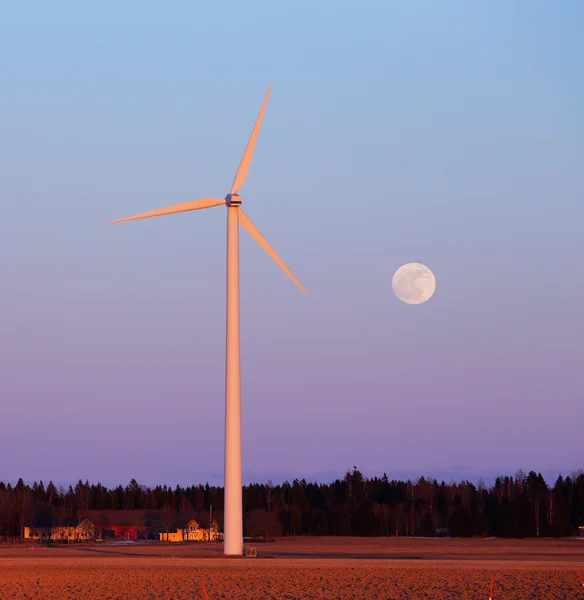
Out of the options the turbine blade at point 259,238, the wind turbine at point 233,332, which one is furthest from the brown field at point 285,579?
the turbine blade at point 259,238

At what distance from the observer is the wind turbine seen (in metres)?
80.7

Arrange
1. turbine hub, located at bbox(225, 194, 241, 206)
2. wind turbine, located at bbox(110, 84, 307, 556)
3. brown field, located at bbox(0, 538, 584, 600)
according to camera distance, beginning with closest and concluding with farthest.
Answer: brown field, located at bbox(0, 538, 584, 600), wind turbine, located at bbox(110, 84, 307, 556), turbine hub, located at bbox(225, 194, 241, 206)

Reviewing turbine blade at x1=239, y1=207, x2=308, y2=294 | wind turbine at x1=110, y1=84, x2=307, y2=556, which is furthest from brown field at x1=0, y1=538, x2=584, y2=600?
turbine blade at x1=239, y1=207, x2=308, y2=294

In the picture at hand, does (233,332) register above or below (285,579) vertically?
above

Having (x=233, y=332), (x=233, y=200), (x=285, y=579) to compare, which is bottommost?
(x=285, y=579)

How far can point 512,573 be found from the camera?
72562 mm

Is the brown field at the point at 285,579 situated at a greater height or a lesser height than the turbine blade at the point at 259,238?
lesser

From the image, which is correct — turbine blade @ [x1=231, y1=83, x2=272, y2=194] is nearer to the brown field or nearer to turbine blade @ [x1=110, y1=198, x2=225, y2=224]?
turbine blade @ [x1=110, y1=198, x2=225, y2=224]

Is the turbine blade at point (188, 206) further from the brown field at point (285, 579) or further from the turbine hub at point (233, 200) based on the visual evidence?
the brown field at point (285, 579)

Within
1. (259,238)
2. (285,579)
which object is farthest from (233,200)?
(285,579)

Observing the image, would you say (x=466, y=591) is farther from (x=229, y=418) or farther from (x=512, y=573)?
(x=229, y=418)

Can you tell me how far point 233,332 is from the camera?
82125mm

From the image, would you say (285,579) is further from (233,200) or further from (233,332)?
(233,200)

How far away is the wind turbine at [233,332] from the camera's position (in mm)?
80688
